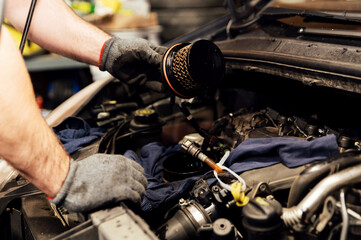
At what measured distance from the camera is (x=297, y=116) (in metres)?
0.99

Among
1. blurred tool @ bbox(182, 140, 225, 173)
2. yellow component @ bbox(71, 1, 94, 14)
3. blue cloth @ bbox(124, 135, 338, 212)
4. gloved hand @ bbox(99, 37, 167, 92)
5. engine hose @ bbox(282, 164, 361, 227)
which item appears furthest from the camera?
yellow component @ bbox(71, 1, 94, 14)

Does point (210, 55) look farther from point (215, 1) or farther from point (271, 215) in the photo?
point (215, 1)

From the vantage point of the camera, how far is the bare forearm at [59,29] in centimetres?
114

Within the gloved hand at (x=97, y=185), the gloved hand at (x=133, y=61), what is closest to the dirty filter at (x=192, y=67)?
the gloved hand at (x=133, y=61)

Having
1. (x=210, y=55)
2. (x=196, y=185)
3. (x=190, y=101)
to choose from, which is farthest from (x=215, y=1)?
(x=196, y=185)

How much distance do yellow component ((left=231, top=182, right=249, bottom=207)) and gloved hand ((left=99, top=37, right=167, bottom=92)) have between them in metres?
0.52

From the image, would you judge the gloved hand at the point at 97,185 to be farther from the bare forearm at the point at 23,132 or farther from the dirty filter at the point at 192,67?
the dirty filter at the point at 192,67

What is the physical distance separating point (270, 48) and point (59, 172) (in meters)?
0.78

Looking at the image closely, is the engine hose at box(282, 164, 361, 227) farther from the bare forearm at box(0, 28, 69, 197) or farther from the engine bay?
the bare forearm at box(0, 28, 69, 197)

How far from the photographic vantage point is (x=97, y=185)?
2.21 ft

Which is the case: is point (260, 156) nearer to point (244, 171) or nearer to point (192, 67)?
point (244, 171)

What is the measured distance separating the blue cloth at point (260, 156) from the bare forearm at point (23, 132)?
29cm

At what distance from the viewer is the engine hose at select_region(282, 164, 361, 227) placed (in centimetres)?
60

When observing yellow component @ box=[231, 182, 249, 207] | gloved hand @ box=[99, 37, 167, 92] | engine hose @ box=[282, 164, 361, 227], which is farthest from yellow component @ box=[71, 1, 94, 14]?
engine hose @ box=[282, 164, 361, 227]
